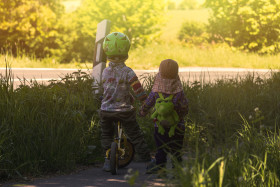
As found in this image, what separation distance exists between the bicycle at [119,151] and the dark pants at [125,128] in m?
0.07

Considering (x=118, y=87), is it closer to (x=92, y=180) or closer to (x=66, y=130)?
(x=66, y=130)

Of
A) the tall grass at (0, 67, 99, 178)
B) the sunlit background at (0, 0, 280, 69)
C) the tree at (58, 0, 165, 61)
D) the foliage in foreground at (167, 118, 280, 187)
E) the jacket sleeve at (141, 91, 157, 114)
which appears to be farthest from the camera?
the tree at (58, 0, 165, 61)

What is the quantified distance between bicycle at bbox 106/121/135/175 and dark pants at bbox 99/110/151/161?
0.07m

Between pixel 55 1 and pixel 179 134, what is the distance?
19.9 m

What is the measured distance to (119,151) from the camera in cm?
529

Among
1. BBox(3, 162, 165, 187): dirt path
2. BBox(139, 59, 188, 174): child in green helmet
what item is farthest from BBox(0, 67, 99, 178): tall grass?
BBox(139, 59, 188, 174): child in green helmet

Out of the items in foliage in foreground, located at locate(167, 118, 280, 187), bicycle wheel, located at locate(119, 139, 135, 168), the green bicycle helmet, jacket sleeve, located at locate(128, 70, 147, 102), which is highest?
the green bicycle helmet

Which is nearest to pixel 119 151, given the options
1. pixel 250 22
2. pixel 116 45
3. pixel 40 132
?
pixel 40 132

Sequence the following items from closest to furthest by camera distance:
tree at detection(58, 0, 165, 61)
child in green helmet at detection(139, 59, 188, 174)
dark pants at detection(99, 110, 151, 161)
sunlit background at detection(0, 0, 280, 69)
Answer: child in green helmet at detection(139, 59, 188, 174)
dark pants at detection(99, 110, 151, 161)
sunlit background at detection(0, 0, 280, 69)
tree at detection(58, 0, 165, 61)

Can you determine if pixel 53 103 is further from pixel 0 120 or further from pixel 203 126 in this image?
pixel 203 126

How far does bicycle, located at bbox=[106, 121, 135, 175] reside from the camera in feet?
16.5

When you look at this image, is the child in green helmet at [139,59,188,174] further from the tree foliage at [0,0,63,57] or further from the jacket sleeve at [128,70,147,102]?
the tree foliage at [0,0,63,57]

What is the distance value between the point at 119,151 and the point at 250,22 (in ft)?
72.5

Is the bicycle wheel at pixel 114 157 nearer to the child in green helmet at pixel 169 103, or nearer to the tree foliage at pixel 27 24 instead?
the child in green helmet at pixel 169 103
